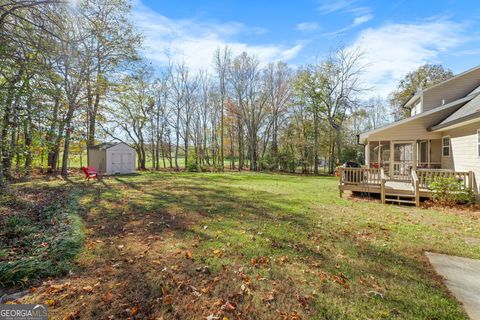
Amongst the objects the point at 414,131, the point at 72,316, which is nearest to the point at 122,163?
the point at 72,316

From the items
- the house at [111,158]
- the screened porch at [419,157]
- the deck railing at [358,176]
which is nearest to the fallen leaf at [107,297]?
the deck railing at [358,176]

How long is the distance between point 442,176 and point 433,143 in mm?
3908

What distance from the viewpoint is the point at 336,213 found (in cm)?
691

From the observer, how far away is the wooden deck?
8320 millimetres

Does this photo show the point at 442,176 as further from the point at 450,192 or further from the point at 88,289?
the point at 88,289

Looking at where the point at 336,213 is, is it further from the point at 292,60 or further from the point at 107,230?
the point at 292,60

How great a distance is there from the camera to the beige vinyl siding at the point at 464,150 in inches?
320

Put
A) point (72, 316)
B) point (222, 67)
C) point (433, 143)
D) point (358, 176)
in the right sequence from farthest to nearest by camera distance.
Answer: point (222, 67)
point (433, 143)
point (358, 176)
point (72, 316)

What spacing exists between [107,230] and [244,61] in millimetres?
26468

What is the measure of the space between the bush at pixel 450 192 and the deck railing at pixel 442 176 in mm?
164

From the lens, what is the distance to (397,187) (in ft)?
30.4

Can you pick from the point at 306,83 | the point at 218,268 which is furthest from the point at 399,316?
the point at 306,83

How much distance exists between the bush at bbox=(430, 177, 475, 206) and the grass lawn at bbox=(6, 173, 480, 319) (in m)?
1.50

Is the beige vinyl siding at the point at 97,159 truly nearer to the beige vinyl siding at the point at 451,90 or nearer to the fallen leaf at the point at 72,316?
the fallen leaf at the point at 72,316
